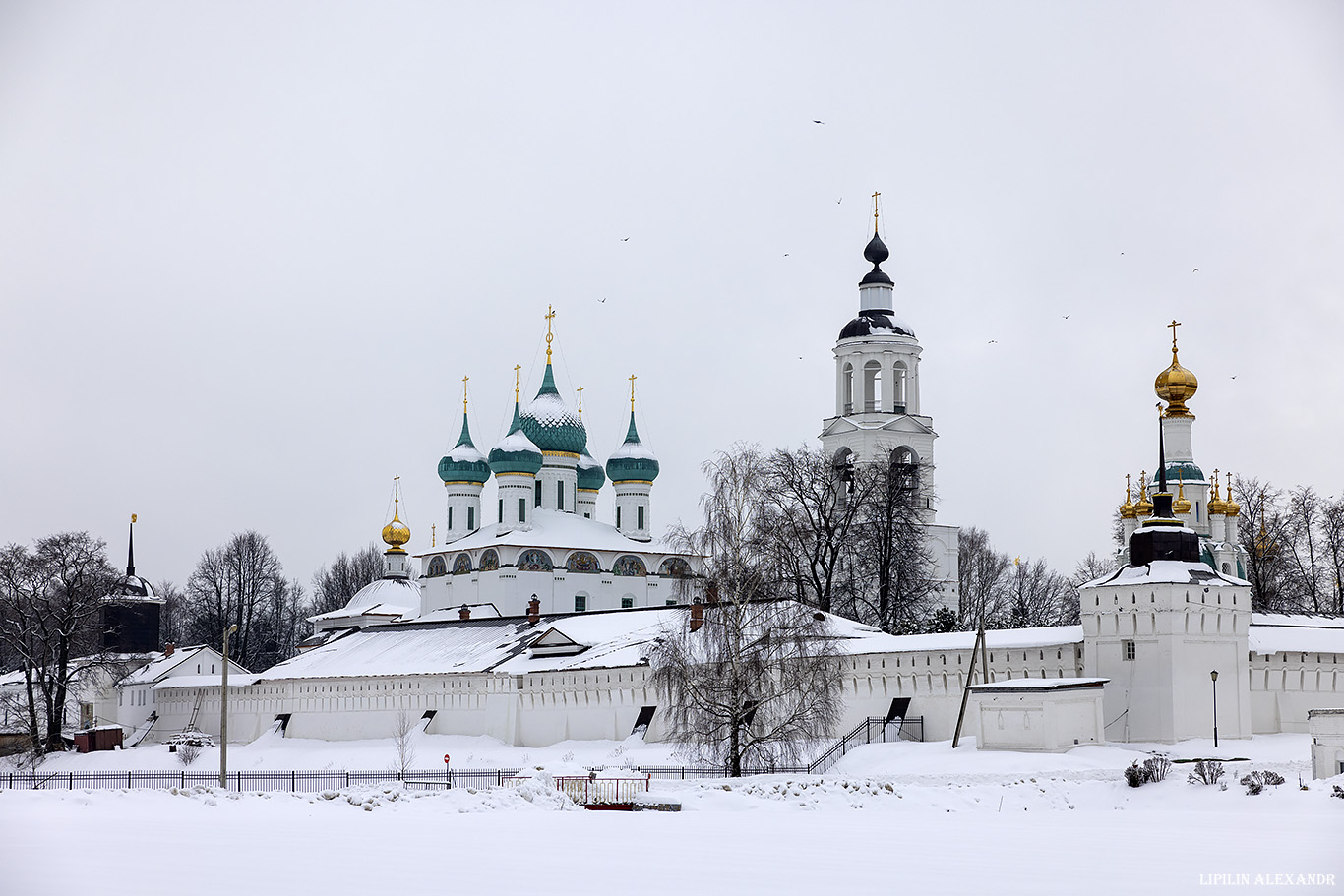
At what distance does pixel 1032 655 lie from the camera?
37.4 meters

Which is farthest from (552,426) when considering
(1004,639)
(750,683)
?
(750,683)

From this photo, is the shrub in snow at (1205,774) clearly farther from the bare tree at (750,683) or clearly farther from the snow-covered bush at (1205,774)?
the bare tree at (750,683)

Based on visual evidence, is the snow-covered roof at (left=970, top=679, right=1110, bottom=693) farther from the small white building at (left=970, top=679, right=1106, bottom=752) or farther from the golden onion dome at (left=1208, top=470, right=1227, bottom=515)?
the golden onion dome at (left=1208, top=470, right=1227, bottom=515)

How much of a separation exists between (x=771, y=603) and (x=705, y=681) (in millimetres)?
2797

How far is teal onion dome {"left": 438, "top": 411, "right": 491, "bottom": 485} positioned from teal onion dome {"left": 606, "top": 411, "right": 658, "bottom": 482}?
5003mm

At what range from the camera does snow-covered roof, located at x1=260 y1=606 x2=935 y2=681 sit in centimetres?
4523

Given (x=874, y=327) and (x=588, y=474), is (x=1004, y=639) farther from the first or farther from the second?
(x=588, y=474)

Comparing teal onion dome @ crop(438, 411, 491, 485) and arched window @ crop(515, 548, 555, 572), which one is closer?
arched window @ crop(515, 548, 555, 572)

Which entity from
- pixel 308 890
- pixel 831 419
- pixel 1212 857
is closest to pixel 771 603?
pixel 1212 857

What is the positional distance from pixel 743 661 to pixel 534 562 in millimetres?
29635

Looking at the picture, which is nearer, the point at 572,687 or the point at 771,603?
the point at 771,603

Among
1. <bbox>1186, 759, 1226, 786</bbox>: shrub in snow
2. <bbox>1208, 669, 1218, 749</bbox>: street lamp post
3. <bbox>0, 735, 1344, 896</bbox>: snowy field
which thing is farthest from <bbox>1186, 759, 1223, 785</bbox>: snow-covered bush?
<bbox>1208, 669, 1218, 749</bbox>: street lamp post

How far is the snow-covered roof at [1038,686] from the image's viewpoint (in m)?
34.2

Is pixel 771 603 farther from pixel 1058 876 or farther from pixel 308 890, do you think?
pixel 308 890
